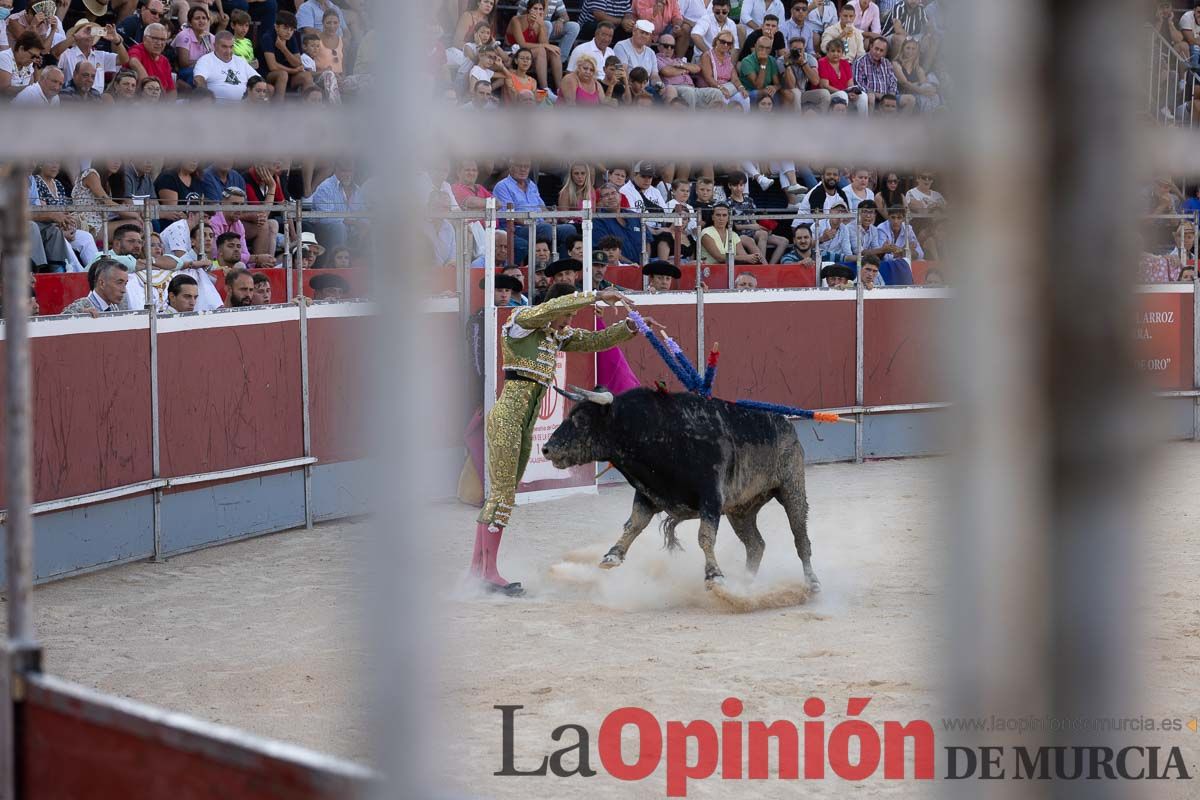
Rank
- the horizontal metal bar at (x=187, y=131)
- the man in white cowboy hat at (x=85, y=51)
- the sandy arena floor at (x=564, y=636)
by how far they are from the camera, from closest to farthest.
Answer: the horizontal metal bar at (x=187, y=131) → the sandy arena floor at (x=564, y=636) → the man in white cowboy hat at (x=85, y=51)

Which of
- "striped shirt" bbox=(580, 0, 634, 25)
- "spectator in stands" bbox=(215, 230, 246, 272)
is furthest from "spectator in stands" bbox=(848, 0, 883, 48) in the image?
"spectator in stands" bbox=(215, 230, 246, 272)

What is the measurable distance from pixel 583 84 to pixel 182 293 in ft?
13.2

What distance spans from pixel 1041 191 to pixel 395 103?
0.42 meters

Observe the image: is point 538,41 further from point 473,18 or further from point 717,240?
point 717,240

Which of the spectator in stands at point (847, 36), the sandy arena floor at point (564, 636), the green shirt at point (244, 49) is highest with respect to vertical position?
the spectator in stands at point (847, 36)

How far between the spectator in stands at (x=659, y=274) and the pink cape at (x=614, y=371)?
124cm

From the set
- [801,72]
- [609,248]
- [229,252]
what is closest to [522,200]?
[609,248]

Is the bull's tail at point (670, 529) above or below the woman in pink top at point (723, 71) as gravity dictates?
below

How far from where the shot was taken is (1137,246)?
0.89m

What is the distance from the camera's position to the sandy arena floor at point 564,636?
5.34 m

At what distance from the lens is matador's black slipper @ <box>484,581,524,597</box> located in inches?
299

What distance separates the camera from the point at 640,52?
13.0m

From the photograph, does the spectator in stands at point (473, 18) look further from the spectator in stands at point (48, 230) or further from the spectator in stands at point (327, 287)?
the spectator in stands at point (48, 230)

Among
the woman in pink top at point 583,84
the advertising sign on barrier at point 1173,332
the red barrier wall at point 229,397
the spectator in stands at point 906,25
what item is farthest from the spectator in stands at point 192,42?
the advertising sign on barrier at point 1173,332
